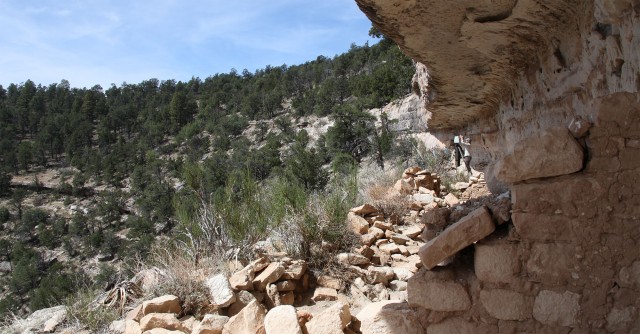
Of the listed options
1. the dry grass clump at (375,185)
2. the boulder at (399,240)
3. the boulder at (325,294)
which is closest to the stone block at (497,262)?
the boulder at (325,294)

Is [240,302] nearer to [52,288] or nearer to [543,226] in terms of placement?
[543,226]

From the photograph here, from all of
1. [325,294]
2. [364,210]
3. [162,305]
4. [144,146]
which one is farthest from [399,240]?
[144,146]

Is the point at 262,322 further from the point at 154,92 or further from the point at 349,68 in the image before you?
the point at 154,92

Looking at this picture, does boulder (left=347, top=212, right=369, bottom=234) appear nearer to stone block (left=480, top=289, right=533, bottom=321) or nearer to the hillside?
stone block (left=480, top=289, right=533, bottom=321)

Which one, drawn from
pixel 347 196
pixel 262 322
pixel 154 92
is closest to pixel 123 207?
pixel 154 92

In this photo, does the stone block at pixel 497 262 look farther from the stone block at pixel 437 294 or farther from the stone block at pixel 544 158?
the stone block at pixel 544 158

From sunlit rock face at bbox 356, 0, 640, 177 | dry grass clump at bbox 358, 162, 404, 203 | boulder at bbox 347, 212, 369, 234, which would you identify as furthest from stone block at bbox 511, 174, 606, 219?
dry grass clump at bbox 358, 162, 404, 203

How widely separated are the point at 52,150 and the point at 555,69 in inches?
2368

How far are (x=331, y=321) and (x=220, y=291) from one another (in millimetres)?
1293

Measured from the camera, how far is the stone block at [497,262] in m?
2.00

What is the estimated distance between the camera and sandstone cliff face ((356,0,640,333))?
173cm

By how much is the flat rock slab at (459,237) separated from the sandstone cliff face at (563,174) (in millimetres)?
67

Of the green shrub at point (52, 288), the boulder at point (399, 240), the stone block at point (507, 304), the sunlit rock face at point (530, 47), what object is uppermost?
the sunlit rock face at point (530, 47)

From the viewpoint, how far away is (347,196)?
6.56 metres
